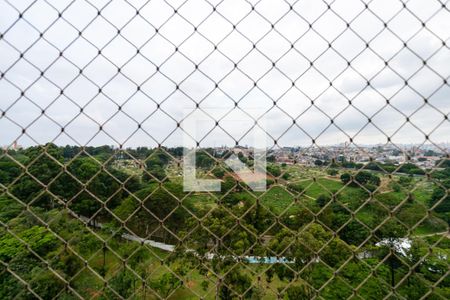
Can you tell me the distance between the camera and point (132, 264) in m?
9.59

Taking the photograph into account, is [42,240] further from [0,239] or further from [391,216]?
[391,216]

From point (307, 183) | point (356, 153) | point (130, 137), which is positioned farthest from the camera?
point (307, 183)

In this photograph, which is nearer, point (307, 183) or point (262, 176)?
point (307, 183)

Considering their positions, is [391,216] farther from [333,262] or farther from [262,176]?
[333,262]

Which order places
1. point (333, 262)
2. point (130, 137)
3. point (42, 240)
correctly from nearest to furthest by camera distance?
point (130, 137)
point (333, 262)
point (42, 240)

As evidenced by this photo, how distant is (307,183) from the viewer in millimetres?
1662

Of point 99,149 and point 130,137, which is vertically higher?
point 130,137

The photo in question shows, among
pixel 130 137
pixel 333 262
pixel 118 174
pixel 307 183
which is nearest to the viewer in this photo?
pixel 130 137

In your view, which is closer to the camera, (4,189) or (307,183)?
(4,189)

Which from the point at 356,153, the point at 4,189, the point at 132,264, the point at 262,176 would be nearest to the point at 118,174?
the point at 4,189

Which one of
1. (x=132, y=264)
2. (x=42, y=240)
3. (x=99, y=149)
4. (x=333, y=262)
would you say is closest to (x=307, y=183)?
(x=99, y=149)

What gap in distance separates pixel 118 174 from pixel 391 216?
151cm

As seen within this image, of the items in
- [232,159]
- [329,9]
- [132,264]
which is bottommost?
Result: [132,264]

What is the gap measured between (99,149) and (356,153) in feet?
3.82
